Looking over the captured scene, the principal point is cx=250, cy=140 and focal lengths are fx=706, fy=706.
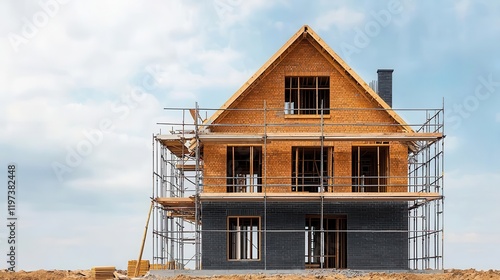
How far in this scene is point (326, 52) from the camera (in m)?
25.6

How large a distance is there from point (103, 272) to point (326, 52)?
12290 mm

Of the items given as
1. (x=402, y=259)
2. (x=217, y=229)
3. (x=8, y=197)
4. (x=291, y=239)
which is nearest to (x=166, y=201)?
(x=217, y=229)

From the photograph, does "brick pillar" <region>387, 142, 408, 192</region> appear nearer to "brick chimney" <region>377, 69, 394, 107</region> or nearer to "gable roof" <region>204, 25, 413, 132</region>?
"gable roof" <region>204, 25, 413, 132</region>

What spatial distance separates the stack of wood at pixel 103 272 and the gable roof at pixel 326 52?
7.52 metres

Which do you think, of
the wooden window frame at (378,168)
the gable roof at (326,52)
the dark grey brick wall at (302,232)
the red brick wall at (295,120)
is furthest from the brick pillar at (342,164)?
the gable roof at (326,52)

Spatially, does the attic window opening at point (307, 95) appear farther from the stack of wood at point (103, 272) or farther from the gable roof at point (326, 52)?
the stack of wood at point (103, 272)

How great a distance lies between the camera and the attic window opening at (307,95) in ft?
84.7

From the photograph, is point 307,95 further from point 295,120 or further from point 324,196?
point 324,196

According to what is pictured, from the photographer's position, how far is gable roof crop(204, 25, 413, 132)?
25109mm

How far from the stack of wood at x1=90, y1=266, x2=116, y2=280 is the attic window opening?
377 inches

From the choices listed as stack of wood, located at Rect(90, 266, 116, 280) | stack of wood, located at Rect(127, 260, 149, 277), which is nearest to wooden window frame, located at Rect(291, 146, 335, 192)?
stack of wood, located at Rect(127, 260, 149, 277)

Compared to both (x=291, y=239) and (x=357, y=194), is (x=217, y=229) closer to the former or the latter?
(x=291, y=239)

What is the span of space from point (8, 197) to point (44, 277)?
5.86 metres

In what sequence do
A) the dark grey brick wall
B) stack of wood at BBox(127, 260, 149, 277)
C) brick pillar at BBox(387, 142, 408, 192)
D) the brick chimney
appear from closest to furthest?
the dark grey brick wall, brick pillar at BBox(387, 142, 408, 192), the brick chimney, stack of wood at BBox(127, 260, 149, 277)
